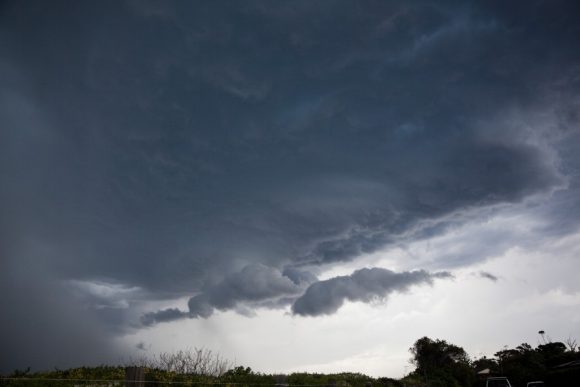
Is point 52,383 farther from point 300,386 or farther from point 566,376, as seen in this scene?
point 566,376

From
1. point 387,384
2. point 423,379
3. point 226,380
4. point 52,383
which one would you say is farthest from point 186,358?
point 423,379

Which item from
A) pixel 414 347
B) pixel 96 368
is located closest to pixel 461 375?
pixel 414 347

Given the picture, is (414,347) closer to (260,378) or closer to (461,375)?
(461,375)

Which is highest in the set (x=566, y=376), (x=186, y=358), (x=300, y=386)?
(x=186, y=358)

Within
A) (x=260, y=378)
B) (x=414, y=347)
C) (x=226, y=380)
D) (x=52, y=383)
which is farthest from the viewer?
(x=414, y=347)

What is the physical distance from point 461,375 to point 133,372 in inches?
1872

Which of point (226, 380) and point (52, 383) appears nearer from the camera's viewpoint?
point (52, 383)

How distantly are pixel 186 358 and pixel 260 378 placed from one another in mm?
3096

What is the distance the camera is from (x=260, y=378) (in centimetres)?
1297

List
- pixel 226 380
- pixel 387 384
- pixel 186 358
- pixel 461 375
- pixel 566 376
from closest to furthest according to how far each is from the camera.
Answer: pixel 226 380 → pixel 186 358 → pixel 387 384 → pixel 566 376 → pixel 461 375

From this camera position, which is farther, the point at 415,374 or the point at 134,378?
the point at 415,374

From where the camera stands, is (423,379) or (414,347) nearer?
(423,379)

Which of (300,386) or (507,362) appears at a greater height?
(300,386)

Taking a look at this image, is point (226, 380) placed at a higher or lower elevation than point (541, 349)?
higher
